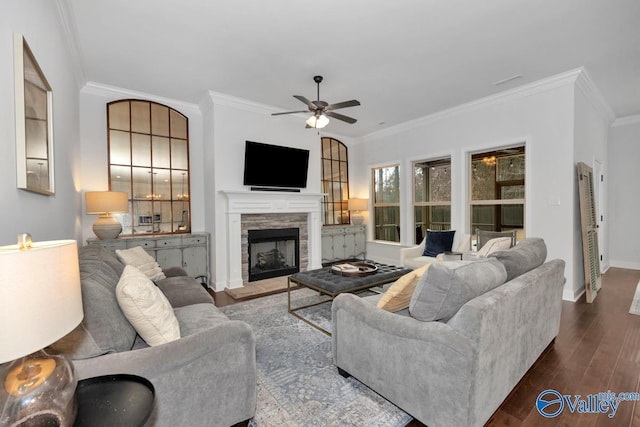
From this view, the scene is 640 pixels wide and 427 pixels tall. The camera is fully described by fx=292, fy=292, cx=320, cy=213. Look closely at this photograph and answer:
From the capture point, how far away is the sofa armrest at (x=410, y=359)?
56.9 inches

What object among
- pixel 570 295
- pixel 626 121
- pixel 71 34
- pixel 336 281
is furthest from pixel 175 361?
pixel 626 121

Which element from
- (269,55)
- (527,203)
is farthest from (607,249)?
(269,55)

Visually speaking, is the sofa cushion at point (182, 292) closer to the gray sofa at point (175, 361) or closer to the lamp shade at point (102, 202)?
the gray sofa at point (175, 361)

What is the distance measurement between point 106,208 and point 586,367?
5034mm

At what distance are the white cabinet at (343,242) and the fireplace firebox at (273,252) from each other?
3.01 feet

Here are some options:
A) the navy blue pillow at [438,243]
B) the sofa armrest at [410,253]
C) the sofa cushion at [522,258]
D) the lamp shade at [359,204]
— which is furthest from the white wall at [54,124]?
the lamp shade at [359,204]

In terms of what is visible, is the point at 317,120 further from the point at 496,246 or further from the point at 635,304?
the point at 635,304

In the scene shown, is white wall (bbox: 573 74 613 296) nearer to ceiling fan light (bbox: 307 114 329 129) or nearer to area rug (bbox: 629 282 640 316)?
area rug (bbox: 629 282 640 316)

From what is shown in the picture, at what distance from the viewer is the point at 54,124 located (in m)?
2.31

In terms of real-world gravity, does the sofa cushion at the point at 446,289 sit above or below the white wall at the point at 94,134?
below

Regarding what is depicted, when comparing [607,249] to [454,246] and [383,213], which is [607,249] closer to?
[454,246]

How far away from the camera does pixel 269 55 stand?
10.8 ft

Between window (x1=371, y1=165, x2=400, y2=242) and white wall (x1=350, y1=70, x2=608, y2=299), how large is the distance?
1.14 metres

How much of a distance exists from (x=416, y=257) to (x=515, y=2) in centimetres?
353
